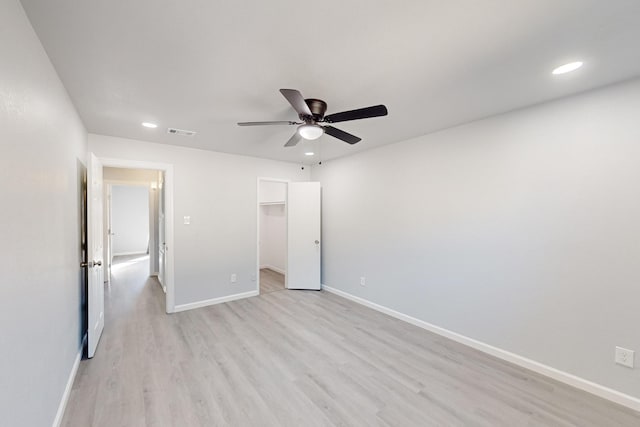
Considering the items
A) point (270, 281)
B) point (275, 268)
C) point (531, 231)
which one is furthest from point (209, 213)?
point (531, 231)

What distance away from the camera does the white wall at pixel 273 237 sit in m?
6.24

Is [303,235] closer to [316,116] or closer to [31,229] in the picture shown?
[316,116]

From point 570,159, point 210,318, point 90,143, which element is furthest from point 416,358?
point 90,143

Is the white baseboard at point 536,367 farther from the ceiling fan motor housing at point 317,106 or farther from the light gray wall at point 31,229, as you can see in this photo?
the light gray wall at point 31,229

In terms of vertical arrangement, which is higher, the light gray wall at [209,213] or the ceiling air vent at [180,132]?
the ceiling air vent at [180,132]

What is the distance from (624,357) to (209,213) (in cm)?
473

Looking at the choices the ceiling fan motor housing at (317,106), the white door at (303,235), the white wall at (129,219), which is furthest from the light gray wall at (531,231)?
the white wall at (129,219)

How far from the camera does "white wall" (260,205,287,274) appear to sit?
20.5 ft

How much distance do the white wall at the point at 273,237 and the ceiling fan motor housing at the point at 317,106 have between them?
4.05 meters

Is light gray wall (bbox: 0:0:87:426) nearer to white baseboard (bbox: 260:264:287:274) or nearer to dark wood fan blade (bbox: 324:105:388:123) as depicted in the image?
dark wood fan blade (bbox: 324:105:388:123)

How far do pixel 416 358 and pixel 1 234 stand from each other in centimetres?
309

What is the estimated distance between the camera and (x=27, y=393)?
130 cm

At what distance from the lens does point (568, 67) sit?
1815mm

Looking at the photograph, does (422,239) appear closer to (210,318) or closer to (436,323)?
(436,323)
